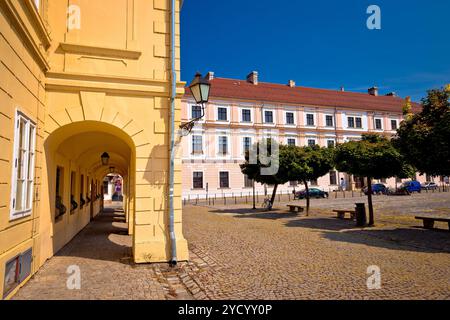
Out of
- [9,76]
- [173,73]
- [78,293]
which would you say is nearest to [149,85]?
[173,73]

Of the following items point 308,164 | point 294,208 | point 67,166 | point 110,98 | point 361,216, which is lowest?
point 294,208

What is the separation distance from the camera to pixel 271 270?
6391mm

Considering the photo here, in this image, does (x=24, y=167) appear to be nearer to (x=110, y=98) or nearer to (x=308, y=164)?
(x=110, y=98)

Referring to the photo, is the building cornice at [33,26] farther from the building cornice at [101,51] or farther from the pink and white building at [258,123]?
the pink and white building at [258,123]

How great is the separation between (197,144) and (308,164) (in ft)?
66.2

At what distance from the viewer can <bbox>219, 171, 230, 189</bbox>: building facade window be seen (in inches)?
1462

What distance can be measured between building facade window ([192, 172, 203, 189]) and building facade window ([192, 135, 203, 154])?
8.18ft

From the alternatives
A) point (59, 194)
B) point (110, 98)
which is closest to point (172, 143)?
point (110, 98)

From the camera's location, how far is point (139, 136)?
714cm

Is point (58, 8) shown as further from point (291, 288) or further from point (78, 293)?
point (291, 288)

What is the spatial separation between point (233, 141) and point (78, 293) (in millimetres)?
33825

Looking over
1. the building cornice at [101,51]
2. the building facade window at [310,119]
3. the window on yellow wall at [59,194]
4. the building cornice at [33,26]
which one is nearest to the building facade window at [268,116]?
the building facade window at [310,119]

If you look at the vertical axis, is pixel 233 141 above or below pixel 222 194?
above

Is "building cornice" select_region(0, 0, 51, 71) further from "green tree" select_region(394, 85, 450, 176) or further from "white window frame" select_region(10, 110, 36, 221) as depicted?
"green tree" select_region(394, 85, 450, 176)
